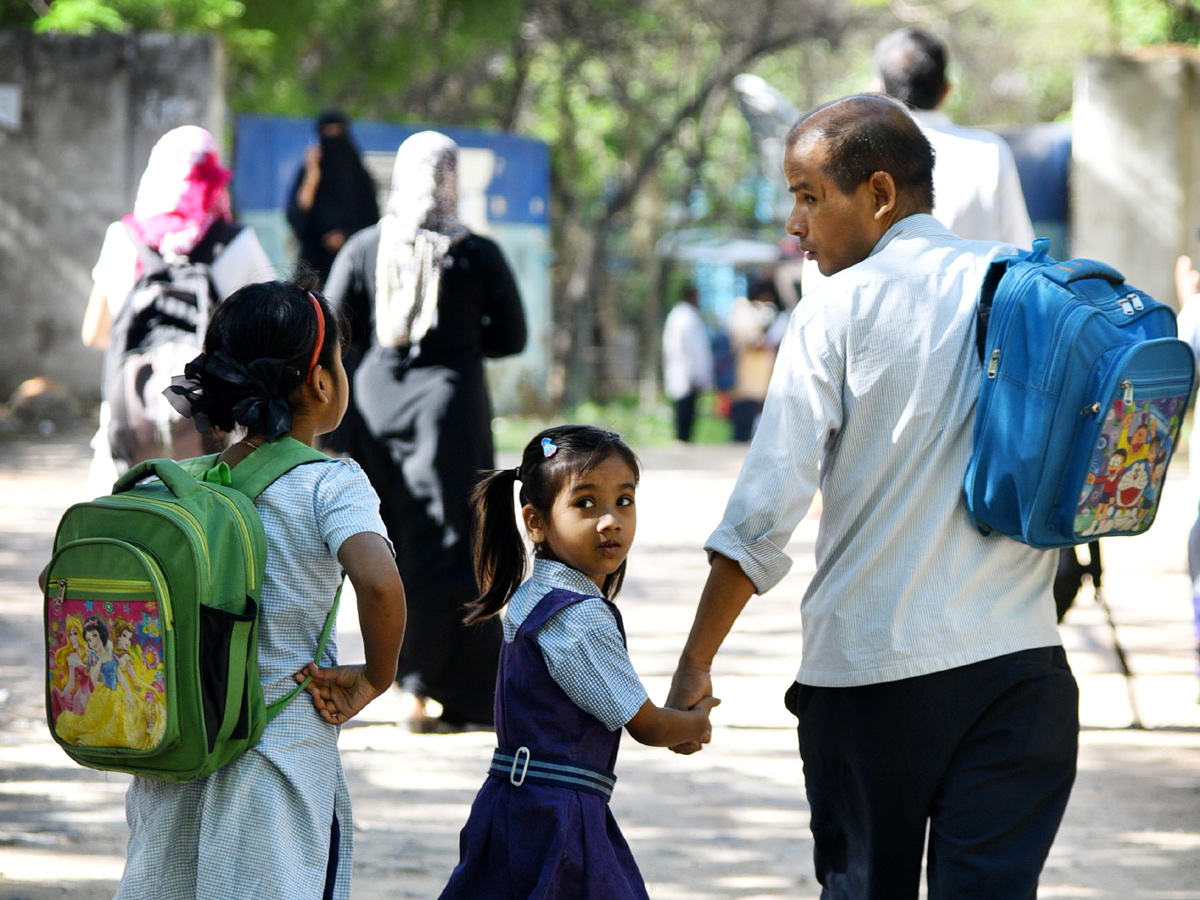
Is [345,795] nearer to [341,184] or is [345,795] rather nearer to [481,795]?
[481,795]

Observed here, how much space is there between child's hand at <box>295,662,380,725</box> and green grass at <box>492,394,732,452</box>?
10.9 meters

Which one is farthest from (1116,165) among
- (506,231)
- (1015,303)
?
(1015,303)

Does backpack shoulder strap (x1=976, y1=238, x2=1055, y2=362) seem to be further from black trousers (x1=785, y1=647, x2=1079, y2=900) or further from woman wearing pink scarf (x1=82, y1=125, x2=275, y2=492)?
woman wearing pink scarf (x1=82, y1=125, x2=275, y2=492)

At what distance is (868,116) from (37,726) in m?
3.81

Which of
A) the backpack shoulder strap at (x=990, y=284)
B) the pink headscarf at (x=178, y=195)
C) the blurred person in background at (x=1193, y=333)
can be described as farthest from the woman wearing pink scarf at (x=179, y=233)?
the blurred person in background at (x=1193, y=333)

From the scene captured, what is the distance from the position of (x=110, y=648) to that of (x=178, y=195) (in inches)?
106

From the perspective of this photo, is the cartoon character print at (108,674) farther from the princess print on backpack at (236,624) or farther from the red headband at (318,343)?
the red headband at (318,343)

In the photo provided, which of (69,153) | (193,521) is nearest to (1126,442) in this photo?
(193,521)

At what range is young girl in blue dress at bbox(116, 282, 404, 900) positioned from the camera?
2488mm

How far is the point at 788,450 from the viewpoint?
251 centimetres

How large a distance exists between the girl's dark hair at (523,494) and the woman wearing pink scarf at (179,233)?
199cm

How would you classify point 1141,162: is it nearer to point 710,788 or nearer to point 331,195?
point 331,195

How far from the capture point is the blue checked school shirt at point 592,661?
2.62 meters

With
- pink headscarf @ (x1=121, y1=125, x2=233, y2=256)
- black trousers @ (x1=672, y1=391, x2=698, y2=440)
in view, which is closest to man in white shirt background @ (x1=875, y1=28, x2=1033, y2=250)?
pink headscarf @ (x1=121, y1=125, x2=233, y2=256)
